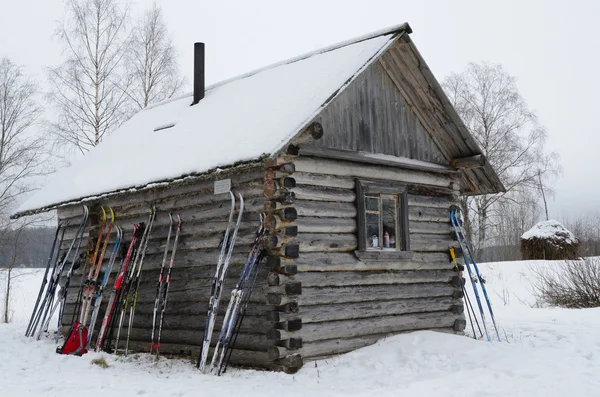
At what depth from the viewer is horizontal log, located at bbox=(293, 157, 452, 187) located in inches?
357

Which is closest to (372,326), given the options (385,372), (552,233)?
(385,372)

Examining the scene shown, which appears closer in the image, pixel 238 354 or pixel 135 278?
pixel 238 354

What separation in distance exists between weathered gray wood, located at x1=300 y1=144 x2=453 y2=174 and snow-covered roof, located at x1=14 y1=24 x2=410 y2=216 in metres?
0.60

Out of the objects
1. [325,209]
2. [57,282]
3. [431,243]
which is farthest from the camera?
[57,282]

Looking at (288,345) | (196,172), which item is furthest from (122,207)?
(288,345)

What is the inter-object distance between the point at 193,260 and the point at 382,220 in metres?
3.07

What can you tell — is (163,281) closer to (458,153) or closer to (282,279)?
(282,279)

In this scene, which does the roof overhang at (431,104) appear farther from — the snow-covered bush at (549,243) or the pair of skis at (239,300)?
the snow-covered bush at (549,243)

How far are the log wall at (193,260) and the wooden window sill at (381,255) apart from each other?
1.68 metres

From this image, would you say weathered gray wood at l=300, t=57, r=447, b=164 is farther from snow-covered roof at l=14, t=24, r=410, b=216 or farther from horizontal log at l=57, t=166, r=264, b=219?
horizontal log at l=57, t=166, r=264, b=219

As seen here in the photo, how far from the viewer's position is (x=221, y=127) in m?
10.4

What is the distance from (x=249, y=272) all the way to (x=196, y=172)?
69.3 inches

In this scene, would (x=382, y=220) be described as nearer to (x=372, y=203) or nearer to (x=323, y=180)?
(x=372, y=203)

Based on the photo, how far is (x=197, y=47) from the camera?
44.2ft
